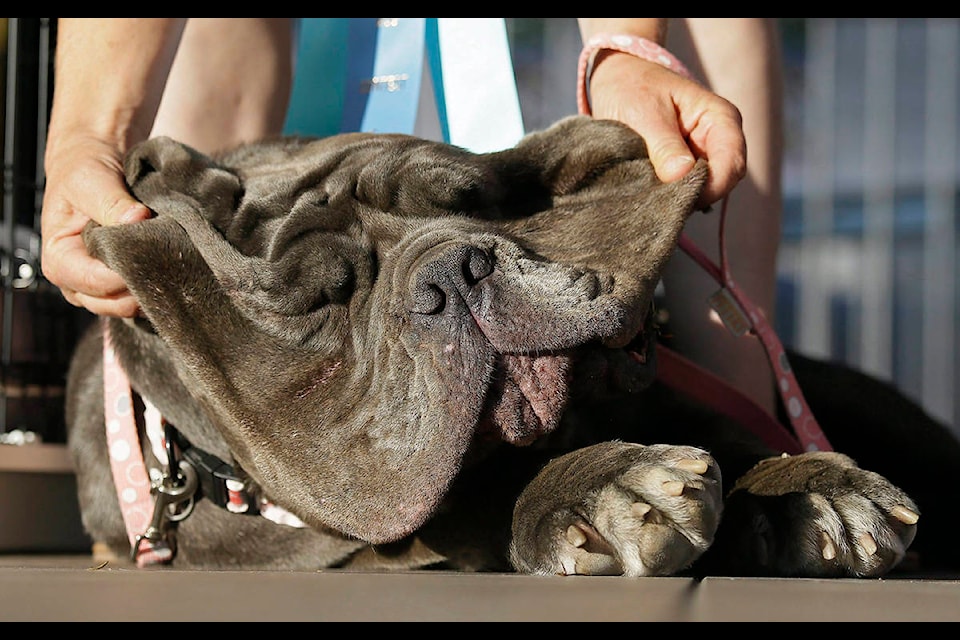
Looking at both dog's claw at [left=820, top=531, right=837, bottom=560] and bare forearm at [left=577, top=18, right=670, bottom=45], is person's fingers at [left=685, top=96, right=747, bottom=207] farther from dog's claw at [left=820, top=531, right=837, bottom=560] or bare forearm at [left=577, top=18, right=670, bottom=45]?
dog's claw at [left=820, top=531, right=837, bottom=560]

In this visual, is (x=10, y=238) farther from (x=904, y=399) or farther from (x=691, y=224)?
(x=904, y=399)

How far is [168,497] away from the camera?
1.86m

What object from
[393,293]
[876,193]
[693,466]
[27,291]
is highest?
[393,293]

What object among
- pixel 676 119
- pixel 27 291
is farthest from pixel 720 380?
pixel 27 291

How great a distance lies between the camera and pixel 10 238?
2.78m

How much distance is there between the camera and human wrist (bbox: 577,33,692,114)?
2.01 m

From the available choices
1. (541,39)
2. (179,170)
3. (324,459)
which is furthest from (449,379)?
(541,39)

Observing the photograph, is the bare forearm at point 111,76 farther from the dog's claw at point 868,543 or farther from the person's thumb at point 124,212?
the dog's claw at point 868,543

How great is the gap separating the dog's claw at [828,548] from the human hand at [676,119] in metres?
0.55

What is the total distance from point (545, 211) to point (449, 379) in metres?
0.44

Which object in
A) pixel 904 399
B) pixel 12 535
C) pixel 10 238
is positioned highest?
pixel 10 238

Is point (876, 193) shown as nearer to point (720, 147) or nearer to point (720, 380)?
point (720, 380)

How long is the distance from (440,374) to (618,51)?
3.00 ft

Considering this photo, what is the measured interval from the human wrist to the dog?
25cm
